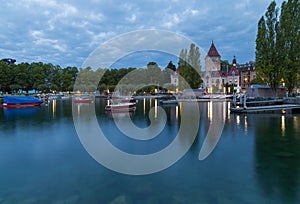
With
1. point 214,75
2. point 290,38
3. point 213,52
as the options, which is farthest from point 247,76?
point 290,38

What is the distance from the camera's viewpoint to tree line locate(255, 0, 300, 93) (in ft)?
73.5

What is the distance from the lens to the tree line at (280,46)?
2239 centimetres

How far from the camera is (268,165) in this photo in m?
5.29

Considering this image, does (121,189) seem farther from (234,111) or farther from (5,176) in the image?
(234,111)

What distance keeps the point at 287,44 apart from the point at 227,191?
82.3 ft

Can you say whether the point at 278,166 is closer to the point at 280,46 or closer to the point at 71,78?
the point at 280,46

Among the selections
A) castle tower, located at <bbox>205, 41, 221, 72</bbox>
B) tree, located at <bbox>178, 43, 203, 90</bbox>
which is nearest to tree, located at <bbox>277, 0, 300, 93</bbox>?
tree, located at <bbox>178, 43, 203, 90</bbox>

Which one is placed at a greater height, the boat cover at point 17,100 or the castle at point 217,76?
the castle at point 217,76

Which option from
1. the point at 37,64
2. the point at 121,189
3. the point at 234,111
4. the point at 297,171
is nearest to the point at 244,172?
the point at 297,171

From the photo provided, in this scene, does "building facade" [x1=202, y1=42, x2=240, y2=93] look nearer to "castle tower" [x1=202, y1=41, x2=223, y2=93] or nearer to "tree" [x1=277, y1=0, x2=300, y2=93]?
"castle tower" [x1=202, y1=41, x2=223, y2=93]

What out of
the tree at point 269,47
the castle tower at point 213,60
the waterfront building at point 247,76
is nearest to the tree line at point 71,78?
the castle tower at point 213,60

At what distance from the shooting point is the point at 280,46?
75.0ft

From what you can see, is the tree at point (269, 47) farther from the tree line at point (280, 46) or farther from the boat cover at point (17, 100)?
the boat cover at point (17, 100)

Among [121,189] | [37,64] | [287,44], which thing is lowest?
[121,189]
